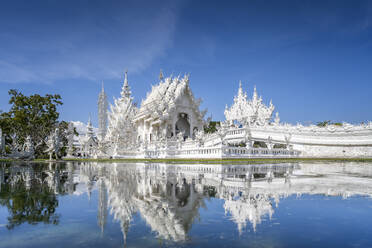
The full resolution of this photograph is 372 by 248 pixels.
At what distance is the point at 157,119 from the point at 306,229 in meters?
34.7

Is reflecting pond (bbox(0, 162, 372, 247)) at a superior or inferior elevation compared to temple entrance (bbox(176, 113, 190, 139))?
inferior

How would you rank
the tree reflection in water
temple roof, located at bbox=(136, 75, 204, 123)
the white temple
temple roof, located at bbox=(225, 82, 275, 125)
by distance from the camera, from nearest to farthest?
the tree reflection in water
the white temple
temple roof, located at bbox=(136, 75, 204, 123)
temple roof, located at bbox=(225, 82, 275, 125)

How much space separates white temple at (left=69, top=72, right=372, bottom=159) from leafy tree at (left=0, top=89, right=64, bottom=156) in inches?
295

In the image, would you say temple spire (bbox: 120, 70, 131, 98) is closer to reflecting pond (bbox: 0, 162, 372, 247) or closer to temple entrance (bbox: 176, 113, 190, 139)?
temple entrance (bbox: 176, 113, 190, 139)

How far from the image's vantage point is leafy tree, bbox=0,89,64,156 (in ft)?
134

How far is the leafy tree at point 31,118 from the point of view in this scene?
4094 centimetres

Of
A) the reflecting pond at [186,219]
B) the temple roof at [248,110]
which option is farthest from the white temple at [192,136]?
the temple roof at [248,110]

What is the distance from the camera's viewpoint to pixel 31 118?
4300cm

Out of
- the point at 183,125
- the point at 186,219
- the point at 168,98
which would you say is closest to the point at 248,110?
the point at 183,125

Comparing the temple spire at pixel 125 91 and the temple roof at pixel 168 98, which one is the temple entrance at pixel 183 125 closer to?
the temple roof at pixel 168 98

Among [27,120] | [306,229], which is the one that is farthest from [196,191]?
[27,120]

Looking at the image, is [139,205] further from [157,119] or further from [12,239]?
[157,119]

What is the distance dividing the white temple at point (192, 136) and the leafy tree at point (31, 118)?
748cm

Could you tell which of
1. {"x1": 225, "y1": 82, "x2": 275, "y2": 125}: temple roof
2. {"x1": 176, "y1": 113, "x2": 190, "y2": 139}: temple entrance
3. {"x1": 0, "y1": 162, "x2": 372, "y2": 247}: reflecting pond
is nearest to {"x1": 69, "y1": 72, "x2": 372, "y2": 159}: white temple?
{"x1": 176, "y1": 113, "x2": 190, "y2": 139}: temple entrance
